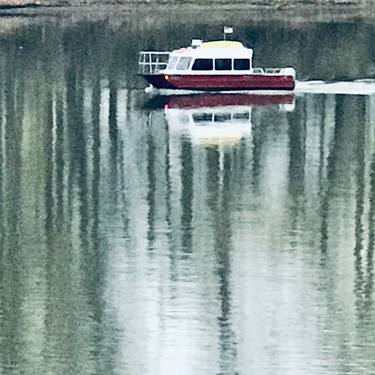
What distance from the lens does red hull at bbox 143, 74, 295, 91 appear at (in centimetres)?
5144

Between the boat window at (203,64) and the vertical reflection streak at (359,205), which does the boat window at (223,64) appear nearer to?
the boat window at (203,64)

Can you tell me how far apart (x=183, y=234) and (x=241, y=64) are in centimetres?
2351

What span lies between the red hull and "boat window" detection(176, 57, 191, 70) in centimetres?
61

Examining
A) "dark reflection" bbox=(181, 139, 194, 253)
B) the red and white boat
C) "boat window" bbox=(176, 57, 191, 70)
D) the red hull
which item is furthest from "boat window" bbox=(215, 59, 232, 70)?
"dark reflection" bbox=(181, 139, 194, 253)

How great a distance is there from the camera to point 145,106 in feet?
161

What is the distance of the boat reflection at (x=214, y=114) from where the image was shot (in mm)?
43312

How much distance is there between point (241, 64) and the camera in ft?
174

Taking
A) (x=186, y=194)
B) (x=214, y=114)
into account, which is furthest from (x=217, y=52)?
(x=186, y=194)

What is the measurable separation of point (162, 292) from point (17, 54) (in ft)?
132

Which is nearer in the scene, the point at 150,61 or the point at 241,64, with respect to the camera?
the point at 241,64

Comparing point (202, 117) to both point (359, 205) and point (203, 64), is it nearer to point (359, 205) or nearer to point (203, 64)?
point (203, 64)

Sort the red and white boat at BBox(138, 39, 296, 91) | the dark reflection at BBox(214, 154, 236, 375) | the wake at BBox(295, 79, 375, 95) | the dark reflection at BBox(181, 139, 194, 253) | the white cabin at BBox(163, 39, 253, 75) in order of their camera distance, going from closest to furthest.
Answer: the dark reflection at BBox(214, 154, 236, 375)
the dark reflection at BBox(181, 139, 194, 253)
the red and white boat at BBox(138, 39, 296, 91)
the wake at BBox(295, 79, 375, 95)
the white cabin at BBox(163, 39, 253, 75)

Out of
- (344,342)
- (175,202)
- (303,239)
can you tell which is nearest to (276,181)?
(175,202)

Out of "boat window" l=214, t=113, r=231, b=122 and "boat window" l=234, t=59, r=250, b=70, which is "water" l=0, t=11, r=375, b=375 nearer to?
"boat window" l=214, t=113, r=231, b=122
